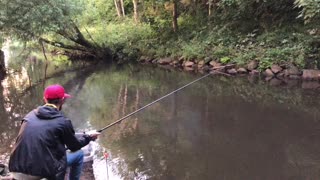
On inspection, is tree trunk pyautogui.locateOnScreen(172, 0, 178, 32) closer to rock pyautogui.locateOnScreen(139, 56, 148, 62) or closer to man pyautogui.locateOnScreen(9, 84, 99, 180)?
rock pyautogui.locateOnScreen(139, 56, 148, 62)

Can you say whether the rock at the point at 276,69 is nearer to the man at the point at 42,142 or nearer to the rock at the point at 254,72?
the rock at the point at 254,72

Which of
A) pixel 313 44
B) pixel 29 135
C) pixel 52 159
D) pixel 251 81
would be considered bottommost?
pixel 251 81

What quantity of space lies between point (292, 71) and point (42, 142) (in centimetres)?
1309

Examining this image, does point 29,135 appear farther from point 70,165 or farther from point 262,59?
point 262,59

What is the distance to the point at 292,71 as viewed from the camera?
15211 mm

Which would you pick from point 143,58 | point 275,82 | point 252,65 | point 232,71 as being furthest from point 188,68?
point 275,82

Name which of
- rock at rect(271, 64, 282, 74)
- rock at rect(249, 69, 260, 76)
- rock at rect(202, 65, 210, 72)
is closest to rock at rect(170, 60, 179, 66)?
rock at rect(202, 65, 210, 72)

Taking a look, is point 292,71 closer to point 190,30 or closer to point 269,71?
point 269,71

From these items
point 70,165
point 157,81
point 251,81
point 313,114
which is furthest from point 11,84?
point 70,165

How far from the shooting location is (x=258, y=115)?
10297 mm

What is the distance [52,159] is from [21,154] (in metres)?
0.28

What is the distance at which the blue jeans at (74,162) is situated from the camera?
15.2 ft

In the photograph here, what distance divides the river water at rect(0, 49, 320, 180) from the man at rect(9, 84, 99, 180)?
2935 mm

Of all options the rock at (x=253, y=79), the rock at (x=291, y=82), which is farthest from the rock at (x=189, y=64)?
the rock at (x=291, y=82)
